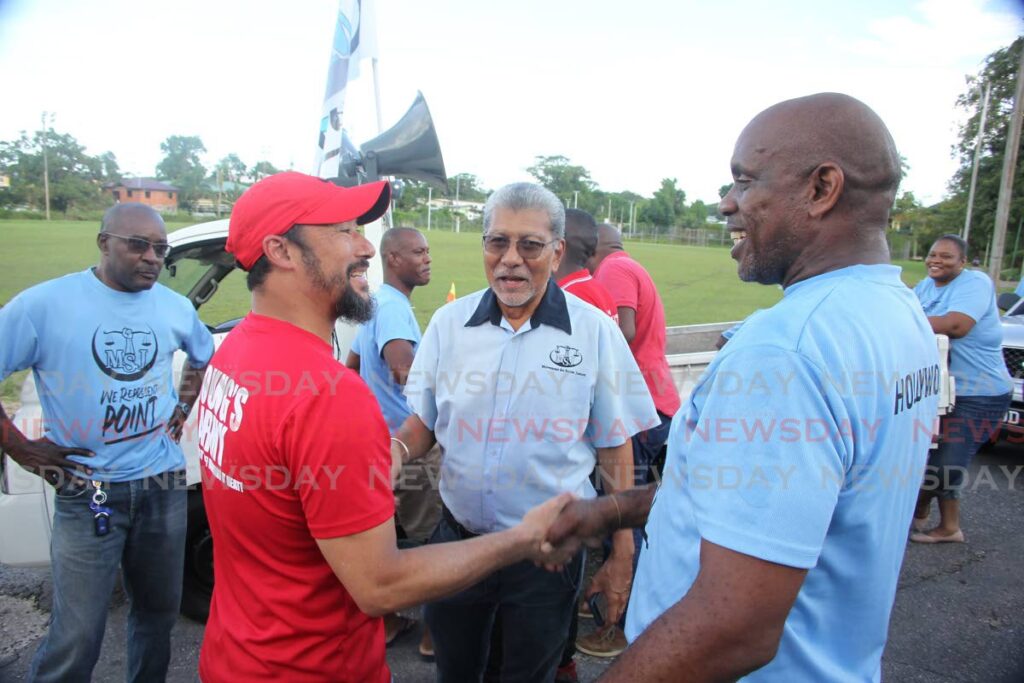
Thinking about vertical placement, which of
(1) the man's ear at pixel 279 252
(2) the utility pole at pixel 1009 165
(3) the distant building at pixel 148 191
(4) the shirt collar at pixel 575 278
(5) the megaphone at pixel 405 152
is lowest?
(4) the shirt collar at pixel 575 278

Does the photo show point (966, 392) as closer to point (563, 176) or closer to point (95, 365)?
point (95, 365)

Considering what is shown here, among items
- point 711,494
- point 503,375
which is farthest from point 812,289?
point 503,375

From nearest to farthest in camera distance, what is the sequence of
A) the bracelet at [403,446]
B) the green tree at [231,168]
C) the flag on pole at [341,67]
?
the bracelet at [403,446] → the flag on pole at [341,67] → the green tree at [231,168]

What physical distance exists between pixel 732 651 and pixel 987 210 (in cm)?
4951

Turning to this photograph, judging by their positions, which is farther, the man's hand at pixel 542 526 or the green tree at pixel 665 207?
the green tree at pixel 665 207

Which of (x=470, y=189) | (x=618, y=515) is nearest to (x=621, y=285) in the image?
(x=618, y=515)

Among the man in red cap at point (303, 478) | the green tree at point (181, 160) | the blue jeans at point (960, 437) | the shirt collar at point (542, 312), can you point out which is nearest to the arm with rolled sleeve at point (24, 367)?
the man in red cap at point (303, 478)

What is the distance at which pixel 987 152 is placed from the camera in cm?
4003

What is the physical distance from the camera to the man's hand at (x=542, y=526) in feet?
5.76

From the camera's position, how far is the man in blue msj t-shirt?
3.29ft

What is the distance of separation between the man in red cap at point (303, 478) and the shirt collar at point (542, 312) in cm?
71

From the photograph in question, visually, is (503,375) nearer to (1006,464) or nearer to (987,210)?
(1006,464)

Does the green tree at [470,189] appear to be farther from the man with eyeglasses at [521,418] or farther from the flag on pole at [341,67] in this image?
the man with eyeglasses at [521,418]

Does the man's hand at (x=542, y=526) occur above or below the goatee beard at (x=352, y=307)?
below
